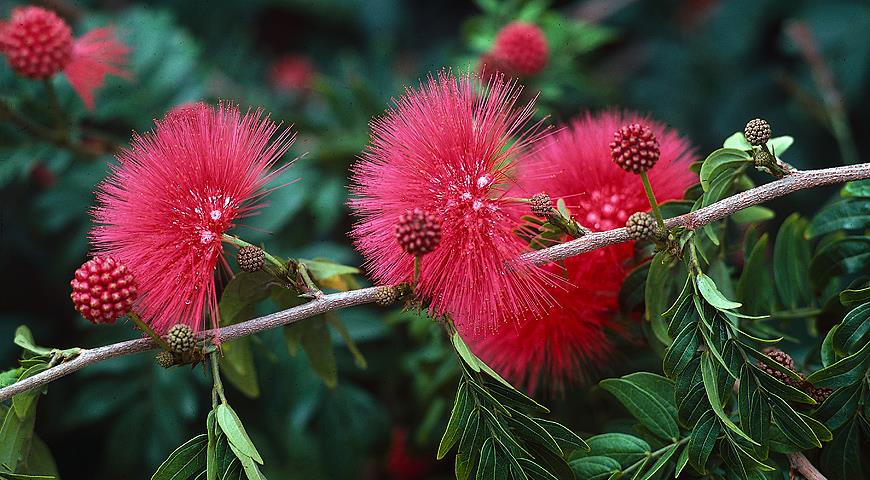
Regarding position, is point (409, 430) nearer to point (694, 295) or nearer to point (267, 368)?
point (267, 368)

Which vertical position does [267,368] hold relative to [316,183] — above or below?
below

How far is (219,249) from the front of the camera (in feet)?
4.89

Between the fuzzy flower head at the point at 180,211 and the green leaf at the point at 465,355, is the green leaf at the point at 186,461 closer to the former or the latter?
the fuzzy flower head at the point at 180,211

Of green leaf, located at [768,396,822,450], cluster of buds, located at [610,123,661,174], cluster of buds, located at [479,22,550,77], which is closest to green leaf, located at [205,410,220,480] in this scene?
cluster of buds, located at [610,123,661,174]

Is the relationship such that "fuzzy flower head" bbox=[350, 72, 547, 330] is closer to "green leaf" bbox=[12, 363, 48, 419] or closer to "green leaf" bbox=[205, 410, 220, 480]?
"green leaf" bbox=[205, 410, 220, 480]

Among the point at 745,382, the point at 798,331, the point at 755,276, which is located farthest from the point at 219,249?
the point at 798,331

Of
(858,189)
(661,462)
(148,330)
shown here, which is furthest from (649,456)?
(148,330)

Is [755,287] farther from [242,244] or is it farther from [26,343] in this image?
[26,343]

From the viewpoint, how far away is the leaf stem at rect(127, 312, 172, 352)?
1394 mm

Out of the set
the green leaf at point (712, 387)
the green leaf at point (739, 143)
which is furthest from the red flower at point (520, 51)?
the green leaf at point (712, 387)

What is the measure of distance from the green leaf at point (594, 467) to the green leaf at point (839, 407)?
1.28ft

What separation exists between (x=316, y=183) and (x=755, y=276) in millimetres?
1594

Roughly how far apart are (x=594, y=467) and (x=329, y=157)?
163 cm

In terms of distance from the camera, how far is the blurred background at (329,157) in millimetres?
2344
